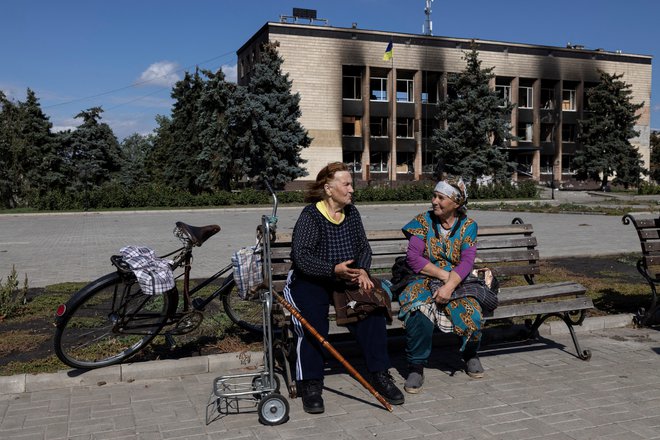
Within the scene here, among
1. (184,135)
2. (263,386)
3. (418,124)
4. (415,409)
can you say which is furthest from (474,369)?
(418,124)

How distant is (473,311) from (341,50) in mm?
51739

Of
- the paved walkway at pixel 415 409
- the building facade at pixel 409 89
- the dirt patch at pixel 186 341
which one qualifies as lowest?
the paved walkway at pixel 415 409

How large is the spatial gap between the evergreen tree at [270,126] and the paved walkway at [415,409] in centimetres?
3482

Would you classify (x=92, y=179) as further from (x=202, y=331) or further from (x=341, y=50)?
(x=202, y=331)

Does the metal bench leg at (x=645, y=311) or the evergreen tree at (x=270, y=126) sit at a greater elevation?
the evergreen tree at (x=270, y=126)

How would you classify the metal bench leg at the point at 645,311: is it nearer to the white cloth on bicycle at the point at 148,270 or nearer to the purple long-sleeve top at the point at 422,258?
the purple long-sleeve top at the point at 422,258

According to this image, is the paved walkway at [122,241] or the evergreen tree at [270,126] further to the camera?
the evergreen tree at [270,126]

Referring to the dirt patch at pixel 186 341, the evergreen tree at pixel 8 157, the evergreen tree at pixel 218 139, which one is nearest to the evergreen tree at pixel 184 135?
the evergreen tree at pixel 218 139

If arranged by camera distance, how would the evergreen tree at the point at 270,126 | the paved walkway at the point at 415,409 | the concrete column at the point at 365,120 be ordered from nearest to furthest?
1. the paved walkway at the point at 415,409
2. the evergreen tree at the point at 270,126
3. the concrete column at the point at 365,120

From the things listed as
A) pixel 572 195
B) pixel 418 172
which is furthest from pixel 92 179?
pixel 572 195

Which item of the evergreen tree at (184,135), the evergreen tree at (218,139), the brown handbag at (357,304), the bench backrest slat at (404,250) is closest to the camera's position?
the brown handbag at (357,304)

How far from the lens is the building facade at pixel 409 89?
175 feet

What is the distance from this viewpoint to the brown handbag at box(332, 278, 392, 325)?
15.1 ft

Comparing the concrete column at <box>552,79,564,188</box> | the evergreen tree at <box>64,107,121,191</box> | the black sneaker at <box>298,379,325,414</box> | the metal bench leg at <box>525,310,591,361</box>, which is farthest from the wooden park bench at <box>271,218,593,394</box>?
the concrete column at <box>552,79,564,188</box>
